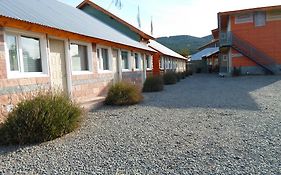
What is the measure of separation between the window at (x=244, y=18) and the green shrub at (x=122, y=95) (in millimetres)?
23376

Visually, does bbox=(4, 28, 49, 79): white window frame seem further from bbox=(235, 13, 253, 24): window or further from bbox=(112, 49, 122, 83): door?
bbox=(235, 13, 253, 24): window

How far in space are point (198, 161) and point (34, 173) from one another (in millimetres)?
2659

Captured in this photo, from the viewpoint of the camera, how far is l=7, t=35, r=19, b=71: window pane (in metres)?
6.73

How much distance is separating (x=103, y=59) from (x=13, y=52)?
613 cm

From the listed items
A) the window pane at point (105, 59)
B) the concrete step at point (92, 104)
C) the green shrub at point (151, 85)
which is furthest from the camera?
the green shrub at point (151, 85)

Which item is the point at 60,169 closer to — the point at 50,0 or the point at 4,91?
the point at 4,91

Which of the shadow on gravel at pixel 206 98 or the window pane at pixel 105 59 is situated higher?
the window pane at pixel 105 59

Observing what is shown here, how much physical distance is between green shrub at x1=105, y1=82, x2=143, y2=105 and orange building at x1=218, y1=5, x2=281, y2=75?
21411 millimetres

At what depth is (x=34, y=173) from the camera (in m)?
3.85

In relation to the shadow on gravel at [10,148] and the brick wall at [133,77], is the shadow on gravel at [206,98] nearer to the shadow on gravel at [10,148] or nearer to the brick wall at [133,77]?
the brick wall at [133,77]

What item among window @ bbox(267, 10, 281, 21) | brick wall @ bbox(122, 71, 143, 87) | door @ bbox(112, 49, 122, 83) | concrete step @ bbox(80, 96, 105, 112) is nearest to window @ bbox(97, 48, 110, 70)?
door @ bbox(112, 49, 122, 83)

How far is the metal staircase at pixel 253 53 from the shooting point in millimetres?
27469

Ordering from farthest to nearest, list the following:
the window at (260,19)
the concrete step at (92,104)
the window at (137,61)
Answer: the window at (260,19), the window at (137,61), the concrete step at (92,104)

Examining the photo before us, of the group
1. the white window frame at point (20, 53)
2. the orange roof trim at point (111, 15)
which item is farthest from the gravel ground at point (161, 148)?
the orange roof trim at point (111, 15)
